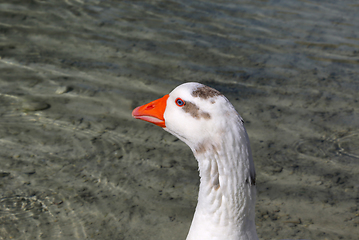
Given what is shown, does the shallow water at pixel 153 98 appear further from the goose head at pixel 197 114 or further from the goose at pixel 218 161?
the goose head at pixel 197 114

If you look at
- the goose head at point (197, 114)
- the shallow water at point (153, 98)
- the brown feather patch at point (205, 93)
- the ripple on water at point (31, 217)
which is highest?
the brown feather patch at point (205, 93)

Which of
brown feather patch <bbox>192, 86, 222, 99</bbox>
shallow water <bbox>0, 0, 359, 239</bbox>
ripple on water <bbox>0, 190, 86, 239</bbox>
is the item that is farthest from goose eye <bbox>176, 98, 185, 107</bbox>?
ripple on water <bbox>0, 190, 86, 239</bbox>

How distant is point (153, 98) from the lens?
552 cm

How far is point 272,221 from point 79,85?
349cm

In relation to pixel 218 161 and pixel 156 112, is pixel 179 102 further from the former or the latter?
pixel 218 161

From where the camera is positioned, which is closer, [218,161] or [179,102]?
[218,161]

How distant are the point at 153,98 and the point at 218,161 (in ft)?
11.0

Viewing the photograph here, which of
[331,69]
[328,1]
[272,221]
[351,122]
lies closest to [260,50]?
[331,69]

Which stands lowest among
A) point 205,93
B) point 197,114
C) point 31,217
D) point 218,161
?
point 31,217

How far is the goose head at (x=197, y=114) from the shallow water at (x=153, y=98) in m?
1.50

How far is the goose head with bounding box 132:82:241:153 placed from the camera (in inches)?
87.3

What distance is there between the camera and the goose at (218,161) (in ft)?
7.25

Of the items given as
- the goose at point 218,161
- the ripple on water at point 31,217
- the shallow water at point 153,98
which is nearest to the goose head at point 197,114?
the goose at point 218,161

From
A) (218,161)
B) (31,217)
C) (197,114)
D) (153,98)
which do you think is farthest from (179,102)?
(153,98)
